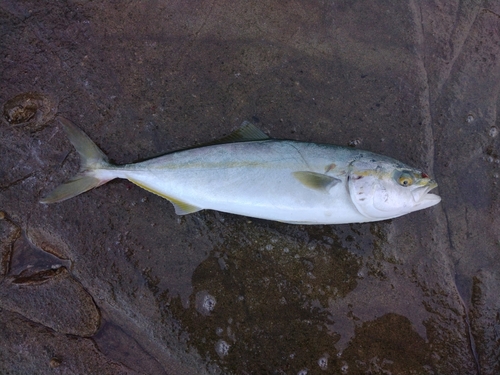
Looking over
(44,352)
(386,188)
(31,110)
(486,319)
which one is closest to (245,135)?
(386,188)

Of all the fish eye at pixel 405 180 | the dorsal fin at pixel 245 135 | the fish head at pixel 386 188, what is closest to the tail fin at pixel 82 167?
the dorsal fin at pixel 245 135

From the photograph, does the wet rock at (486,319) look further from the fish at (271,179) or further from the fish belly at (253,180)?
the fish belly at (253,180)

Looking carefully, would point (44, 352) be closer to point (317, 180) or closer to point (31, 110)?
point (31, 110)

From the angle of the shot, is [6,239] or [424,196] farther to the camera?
[6,239]

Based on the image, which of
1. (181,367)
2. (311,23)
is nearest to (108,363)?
(181,367)

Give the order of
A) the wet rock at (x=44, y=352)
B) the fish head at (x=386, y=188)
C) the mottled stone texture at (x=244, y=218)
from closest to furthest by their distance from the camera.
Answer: the fish head at (x=386, y=188)
the wet rock at (x=44, y=352)
the mottled stone texture at (x=244, y=218)

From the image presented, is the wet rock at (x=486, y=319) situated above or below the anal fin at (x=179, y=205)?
below

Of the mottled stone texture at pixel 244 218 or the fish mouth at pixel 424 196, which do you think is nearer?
the fish mouth at pixel 424 196
